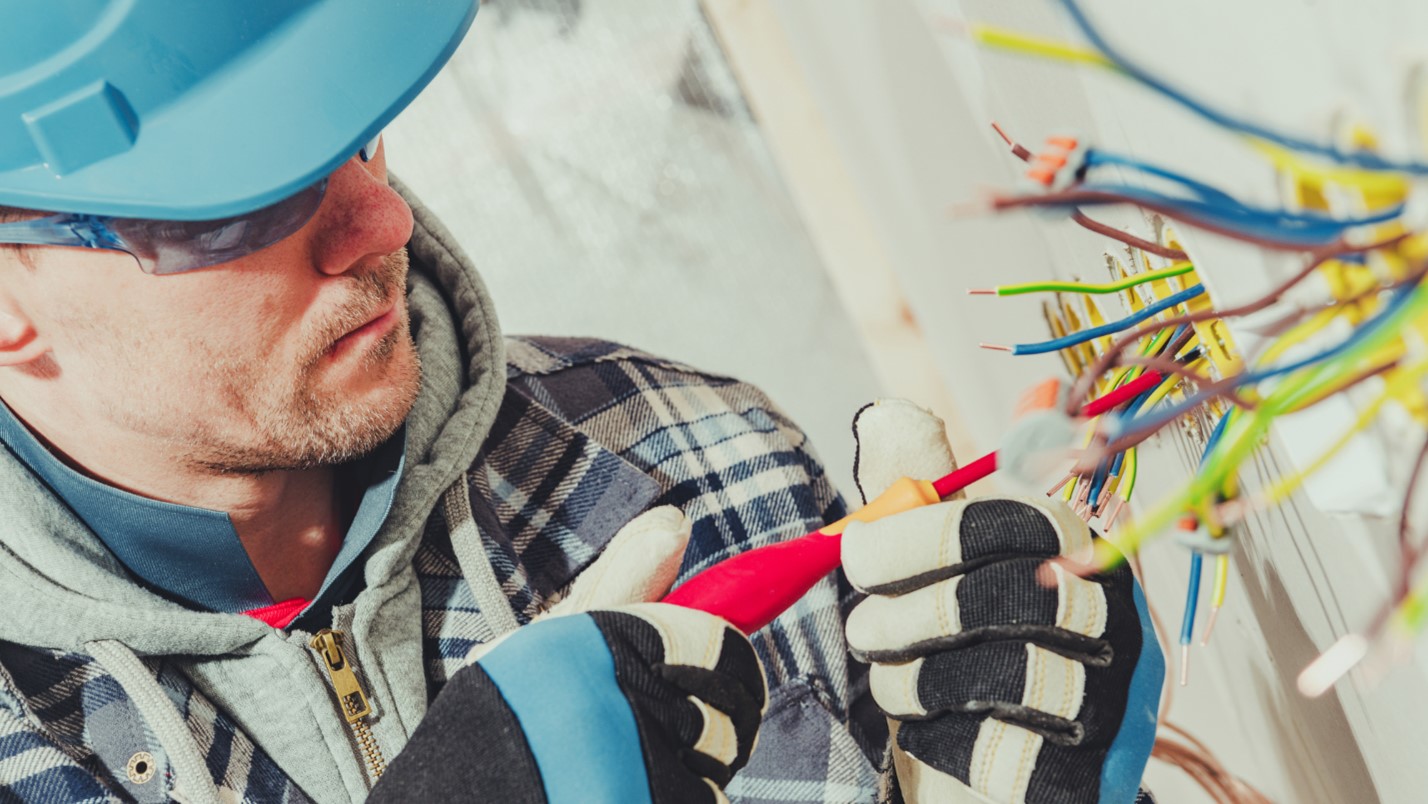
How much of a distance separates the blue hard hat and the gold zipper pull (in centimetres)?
36

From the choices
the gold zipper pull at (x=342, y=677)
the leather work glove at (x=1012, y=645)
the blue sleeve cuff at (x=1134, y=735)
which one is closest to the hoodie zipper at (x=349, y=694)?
the gold zipper pull at (x=342, y=677)

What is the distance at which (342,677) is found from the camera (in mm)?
896

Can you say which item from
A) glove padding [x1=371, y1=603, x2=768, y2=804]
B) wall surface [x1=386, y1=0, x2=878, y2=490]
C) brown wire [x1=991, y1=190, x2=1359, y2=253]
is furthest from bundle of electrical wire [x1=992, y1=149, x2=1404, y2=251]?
wall surface [x1=386, y1=0, x2=878, y2=490]

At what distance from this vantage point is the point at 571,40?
1869 mm

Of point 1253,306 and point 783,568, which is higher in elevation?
point 1253,306

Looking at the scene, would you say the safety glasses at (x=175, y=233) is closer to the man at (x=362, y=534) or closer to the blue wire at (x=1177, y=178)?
the man at (x=362, y=534)

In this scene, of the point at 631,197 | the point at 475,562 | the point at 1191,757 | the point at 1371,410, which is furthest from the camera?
the point at 631,197

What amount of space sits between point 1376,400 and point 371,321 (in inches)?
30.0

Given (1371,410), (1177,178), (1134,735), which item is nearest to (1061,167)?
(1177,178)

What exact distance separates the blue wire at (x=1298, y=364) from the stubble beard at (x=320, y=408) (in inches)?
26.2

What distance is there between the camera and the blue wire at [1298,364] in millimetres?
383

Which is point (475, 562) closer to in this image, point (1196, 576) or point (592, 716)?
point (592, 716)

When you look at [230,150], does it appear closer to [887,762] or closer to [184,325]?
[184,325]

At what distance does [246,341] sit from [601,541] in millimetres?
373
